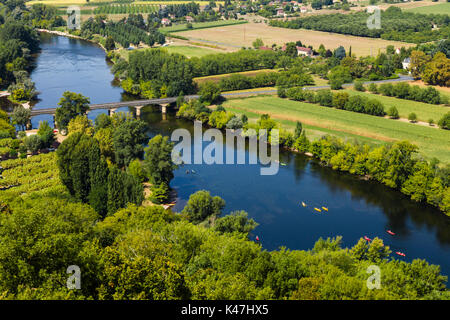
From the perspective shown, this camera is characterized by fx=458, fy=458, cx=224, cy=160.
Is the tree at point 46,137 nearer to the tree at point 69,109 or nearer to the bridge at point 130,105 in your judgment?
the tree at point 69,109

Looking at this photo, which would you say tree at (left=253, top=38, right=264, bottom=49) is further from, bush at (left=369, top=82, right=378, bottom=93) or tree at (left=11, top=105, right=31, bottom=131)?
tree at (left=11, top=105, right=31, bottom=131)

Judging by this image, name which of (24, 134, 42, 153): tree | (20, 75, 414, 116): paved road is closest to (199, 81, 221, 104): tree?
(20, 75, 414, 116): paved road

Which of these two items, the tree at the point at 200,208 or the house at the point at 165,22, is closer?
the tree at the point at 200,208

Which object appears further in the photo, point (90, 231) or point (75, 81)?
point (75, 81)

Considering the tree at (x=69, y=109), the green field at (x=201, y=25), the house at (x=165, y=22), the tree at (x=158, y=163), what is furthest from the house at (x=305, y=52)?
the tree at (x=158, y=163)

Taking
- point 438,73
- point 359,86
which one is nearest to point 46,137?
point 359,86

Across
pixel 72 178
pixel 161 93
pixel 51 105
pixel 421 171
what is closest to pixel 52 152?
pixel 72 178

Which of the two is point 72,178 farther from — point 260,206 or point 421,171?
point 421,171
